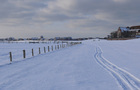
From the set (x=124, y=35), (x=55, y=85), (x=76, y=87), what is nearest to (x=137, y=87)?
(x=76, y=87)

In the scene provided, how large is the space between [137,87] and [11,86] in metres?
5.61

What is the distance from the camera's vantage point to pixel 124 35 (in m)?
83.4

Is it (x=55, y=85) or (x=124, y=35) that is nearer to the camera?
(x=55, y=85)

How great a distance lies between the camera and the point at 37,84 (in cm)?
606

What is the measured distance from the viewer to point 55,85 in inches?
232

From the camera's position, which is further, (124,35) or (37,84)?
(124,35)

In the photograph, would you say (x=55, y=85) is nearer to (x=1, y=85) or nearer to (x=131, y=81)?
(x=1, y=85)

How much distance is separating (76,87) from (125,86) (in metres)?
2.13

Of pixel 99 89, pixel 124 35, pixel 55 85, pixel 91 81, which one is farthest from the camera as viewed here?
pixel 124 35

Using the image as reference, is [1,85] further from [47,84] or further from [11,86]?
[47,84]

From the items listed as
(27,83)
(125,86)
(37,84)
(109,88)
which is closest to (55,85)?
(37,84)

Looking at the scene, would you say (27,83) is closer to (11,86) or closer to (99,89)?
(11,86)

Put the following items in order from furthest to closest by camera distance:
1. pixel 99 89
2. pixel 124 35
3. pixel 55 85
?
pixel 124 35 < pixel 55 85 < pixel 99 89

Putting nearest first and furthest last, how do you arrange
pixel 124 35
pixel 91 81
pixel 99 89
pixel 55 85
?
pixel 99 89, pixel 55 85, pixel 91 81, pixel 124 35
